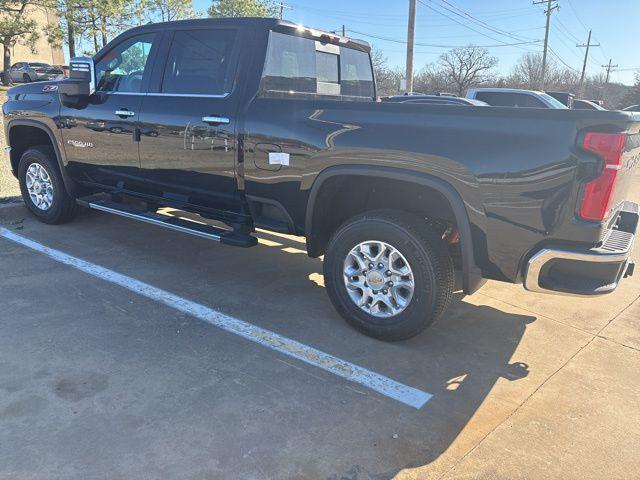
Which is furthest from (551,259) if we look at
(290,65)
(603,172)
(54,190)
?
(54,190)

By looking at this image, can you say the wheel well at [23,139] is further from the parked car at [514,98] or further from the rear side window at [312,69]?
the parked car at [514,98]

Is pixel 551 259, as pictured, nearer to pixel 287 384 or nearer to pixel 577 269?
pixel 577 269

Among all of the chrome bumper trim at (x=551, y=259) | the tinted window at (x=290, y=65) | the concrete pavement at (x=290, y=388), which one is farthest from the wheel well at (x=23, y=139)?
the chrome bumper trim at (x=551, y=259)

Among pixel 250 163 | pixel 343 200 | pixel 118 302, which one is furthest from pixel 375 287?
pixel 118 302

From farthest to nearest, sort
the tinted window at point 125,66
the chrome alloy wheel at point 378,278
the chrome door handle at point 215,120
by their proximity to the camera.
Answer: the tinted window at point 125,66 → the chrome door handle at point 215,120 → the chrome alloy wheel at point 378,278

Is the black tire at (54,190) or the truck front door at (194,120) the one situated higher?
the truck front door at (194,120)

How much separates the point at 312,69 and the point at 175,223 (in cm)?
175

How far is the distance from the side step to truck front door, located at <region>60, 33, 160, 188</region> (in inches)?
8.3

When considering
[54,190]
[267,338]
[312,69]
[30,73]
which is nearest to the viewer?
[267,338]

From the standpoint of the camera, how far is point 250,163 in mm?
3863

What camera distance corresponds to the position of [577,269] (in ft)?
9.46

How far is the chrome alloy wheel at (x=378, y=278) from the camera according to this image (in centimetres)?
334

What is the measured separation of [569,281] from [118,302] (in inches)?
122

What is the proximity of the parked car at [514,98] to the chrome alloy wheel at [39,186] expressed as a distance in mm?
8712
